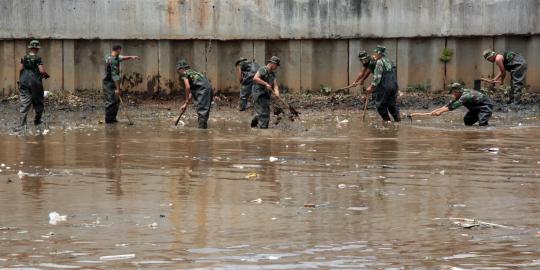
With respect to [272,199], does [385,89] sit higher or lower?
higher

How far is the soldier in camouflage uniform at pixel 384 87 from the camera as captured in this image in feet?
67.3

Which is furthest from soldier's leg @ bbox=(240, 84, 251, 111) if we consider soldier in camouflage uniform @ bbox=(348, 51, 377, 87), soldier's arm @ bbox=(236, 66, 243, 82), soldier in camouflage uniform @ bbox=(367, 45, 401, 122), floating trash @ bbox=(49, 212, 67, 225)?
floating trash @ bbox=(49, 212, 67, 225)

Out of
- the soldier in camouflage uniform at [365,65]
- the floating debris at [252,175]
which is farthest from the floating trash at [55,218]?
the soldier in camouflage uniform at [365,65]

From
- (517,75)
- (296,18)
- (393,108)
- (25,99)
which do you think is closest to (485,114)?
(393,108)

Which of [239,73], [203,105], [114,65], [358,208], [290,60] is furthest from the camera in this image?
[290,60]

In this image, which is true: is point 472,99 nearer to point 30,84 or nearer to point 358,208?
point 30,84

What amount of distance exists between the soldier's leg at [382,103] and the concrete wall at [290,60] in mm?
3452

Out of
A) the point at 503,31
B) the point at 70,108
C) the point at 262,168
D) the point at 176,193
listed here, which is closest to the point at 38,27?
the point at 70,108

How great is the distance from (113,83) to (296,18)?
4.66 meters

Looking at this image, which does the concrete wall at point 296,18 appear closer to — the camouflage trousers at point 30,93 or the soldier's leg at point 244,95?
the soldier's leg at point 244,95

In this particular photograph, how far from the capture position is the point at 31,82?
810 inches

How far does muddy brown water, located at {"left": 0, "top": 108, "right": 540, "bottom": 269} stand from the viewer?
866 centimetres

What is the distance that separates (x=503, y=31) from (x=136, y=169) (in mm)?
12115

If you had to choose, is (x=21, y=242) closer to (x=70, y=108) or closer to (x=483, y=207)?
(x=483, y=207)
